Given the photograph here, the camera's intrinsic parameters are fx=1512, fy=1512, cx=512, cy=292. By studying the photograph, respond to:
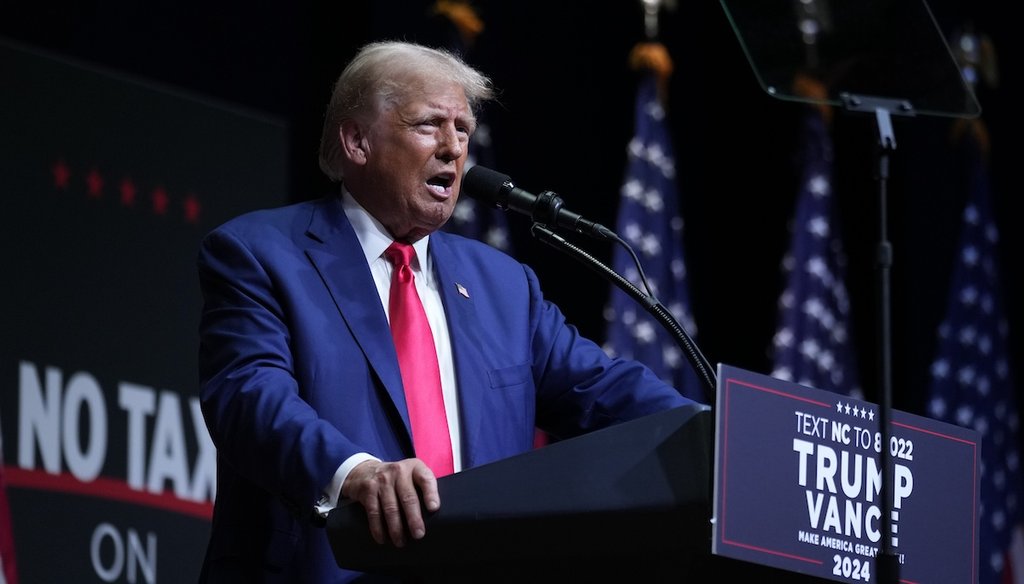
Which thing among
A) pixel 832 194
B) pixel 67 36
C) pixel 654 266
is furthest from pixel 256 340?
pixel 832 194

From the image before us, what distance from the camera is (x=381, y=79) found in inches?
101

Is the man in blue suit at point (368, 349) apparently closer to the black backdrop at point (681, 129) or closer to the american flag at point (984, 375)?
the black backdrop at point (681, 129)

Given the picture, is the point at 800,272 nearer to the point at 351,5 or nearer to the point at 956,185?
the point at 956,185

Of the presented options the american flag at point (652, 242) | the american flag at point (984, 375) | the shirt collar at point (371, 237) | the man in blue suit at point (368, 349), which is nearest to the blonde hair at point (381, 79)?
the man in blue suit at point (368, 349)

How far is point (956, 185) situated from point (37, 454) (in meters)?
4.12

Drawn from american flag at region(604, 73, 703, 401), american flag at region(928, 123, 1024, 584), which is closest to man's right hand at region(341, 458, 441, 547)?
american flag at region(604, 73, 703, 401)

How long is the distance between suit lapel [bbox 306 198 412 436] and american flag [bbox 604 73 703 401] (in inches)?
117

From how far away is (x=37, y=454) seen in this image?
3621 mm

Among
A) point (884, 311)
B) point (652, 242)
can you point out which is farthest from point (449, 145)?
point (652, 242)

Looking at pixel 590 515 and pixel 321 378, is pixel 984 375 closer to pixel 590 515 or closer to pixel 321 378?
pixel 321 378

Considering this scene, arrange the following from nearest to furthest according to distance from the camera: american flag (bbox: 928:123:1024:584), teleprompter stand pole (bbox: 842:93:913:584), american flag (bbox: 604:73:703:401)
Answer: teleprompter stand pole (bbox: 842:93:913:584), american flag (bbox: 604:73:703:401), american flag (bbox: 928:123:1024:584)

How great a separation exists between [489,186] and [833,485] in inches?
30.6

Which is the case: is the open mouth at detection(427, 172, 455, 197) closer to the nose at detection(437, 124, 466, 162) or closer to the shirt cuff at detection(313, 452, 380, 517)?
the nose at detection(437, 124, 466, 162)

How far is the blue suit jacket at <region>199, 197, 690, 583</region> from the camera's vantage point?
2031mm
